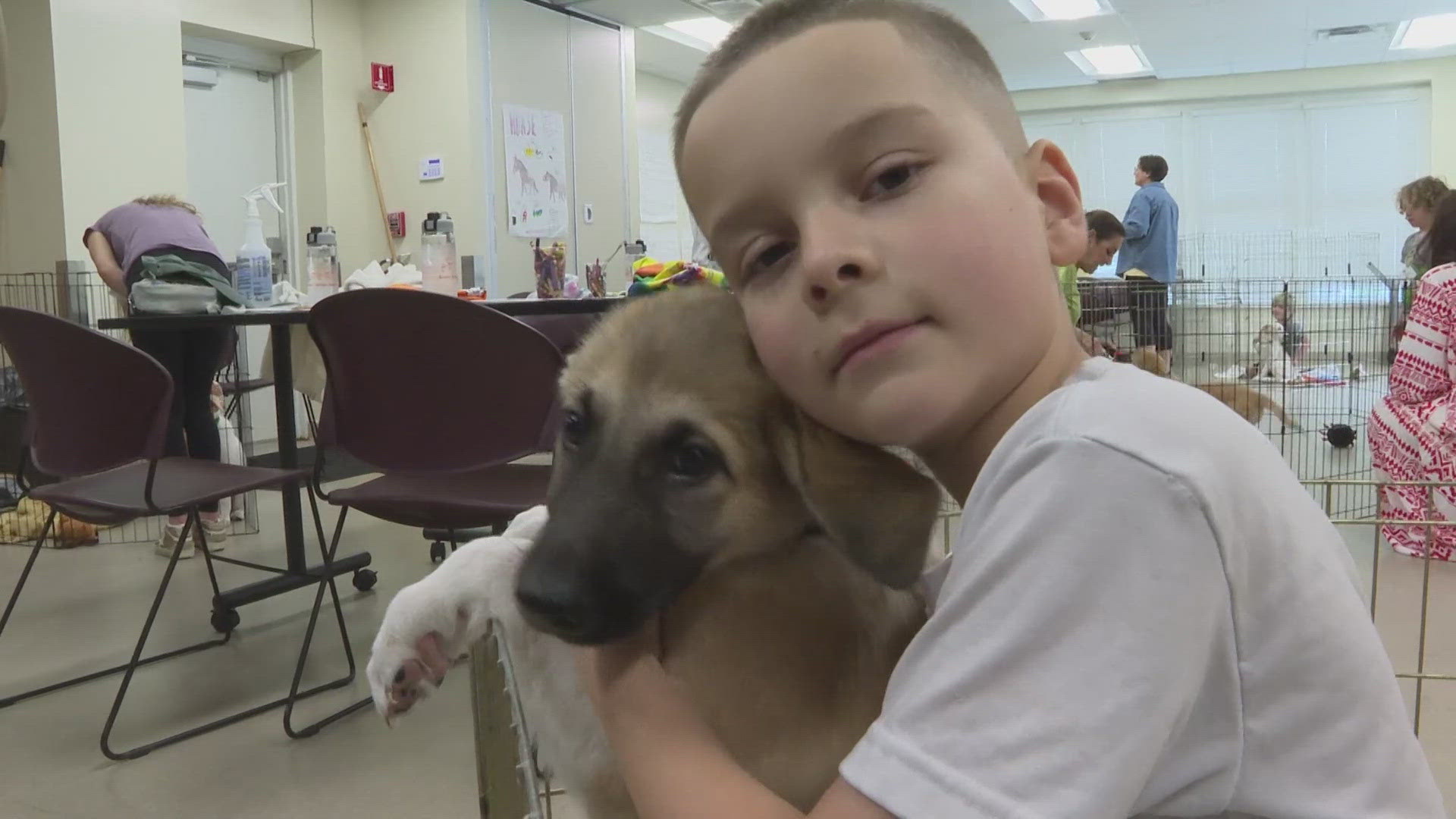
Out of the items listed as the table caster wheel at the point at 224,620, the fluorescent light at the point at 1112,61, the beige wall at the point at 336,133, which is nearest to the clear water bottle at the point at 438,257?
the table caster wheel at the point at 224,620

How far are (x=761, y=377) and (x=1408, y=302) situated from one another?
5.23 m

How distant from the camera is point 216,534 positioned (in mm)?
4332

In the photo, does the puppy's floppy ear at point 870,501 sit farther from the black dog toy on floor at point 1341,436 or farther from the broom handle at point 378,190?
the broom handle at point 378,190

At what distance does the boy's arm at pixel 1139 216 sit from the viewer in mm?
9531

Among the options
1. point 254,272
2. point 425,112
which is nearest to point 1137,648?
point 254,272

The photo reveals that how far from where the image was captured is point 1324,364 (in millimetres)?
6141

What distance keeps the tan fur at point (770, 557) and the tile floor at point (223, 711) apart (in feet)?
1.65

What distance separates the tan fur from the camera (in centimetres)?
88

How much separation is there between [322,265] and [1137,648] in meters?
3.42

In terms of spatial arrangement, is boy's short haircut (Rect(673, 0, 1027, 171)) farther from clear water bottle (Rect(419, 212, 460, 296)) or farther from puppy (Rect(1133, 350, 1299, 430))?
puppy (Rect(1133, 350, 1299, 430))

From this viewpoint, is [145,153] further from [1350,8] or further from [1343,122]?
[1343,122]

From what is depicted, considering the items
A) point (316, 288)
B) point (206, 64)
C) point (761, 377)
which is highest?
point (206, 64)

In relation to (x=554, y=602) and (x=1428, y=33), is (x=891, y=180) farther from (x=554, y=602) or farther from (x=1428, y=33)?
(x=1428, y=33)

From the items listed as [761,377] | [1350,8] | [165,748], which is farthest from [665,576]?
[1350,8]
